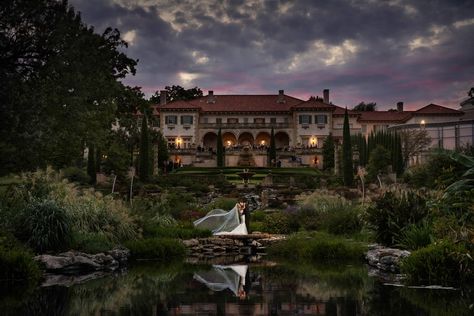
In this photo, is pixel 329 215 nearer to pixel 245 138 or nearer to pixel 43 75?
pixel 43 75

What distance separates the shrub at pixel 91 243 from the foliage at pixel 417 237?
697cm

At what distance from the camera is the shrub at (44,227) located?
12758 mm

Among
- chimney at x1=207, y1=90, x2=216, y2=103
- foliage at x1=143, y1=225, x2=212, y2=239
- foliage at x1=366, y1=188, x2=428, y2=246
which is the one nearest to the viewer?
foliage at x1=366, y1=188, x2=428, y2=246

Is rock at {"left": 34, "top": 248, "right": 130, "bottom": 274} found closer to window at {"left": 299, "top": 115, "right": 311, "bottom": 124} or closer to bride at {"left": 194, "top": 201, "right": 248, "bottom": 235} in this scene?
bride at {"left": 194, "top": 201, "right": 248, "bottom": 235}

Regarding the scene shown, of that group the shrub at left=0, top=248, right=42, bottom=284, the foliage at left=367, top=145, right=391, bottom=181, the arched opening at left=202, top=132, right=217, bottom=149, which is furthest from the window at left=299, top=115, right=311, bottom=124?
the shrub at left=0, top=248, right=42, bottom=284

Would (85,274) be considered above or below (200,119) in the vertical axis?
below

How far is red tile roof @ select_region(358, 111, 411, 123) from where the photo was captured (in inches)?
→ 2945

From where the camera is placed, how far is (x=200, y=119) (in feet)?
243

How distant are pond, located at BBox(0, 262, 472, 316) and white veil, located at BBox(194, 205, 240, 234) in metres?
7.11

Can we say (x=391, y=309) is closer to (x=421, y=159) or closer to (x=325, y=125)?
(x=421, y=159)

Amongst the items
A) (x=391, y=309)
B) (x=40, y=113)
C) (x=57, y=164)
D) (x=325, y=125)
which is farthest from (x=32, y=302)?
(x=325, y=125)

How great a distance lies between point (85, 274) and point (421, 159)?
46974 millimetres

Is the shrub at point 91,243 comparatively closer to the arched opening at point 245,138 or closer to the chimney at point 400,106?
the arched opening at point 245,138

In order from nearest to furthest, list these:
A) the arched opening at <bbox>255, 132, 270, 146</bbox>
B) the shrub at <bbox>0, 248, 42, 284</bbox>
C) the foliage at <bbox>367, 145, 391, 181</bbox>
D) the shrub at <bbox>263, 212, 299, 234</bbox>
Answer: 1. the shrub at <bbox>0, 248, 42, 284</bbox>
2. the shrub at <bbox>263, 212, 299, 234</bbox>
3. the foliage at <bbox>367, 145, 391, 181</bbox>
4. the arched opening at <bbox>255, 132, 270, 146</bbox>
